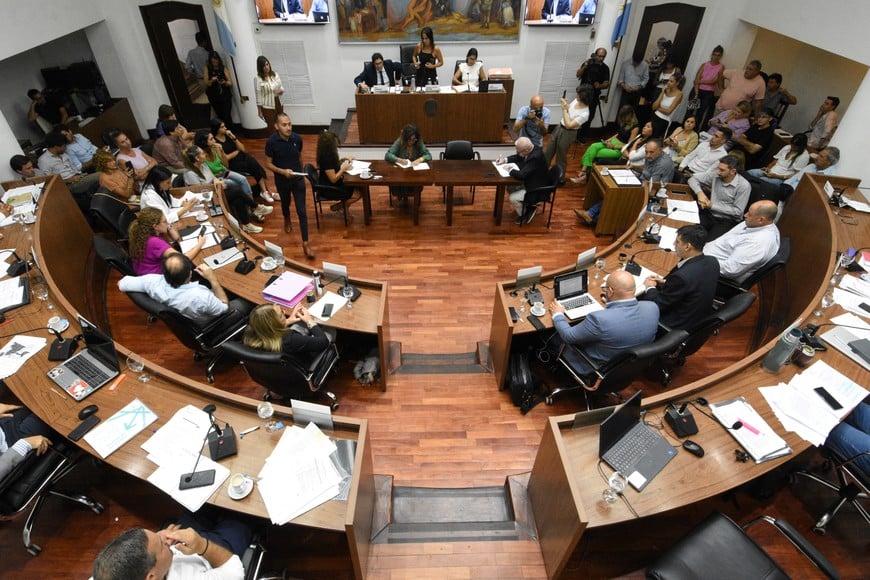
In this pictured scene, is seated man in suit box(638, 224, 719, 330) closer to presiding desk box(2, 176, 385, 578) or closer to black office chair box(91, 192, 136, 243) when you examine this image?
presiding desk box(2, 176, 385, 578)

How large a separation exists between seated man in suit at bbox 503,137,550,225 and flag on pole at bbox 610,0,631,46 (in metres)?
3.95

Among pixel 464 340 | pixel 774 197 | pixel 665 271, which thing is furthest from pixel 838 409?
pixel 774 197

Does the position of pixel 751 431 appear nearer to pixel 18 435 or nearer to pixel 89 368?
pixel 89 368

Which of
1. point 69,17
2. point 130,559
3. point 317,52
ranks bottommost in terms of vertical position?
point 130,559

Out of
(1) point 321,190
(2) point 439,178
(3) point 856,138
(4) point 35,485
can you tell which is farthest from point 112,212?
(3) point 856,138

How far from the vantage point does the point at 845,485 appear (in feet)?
10.6

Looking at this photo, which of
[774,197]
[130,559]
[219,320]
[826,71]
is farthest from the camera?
[826,71]

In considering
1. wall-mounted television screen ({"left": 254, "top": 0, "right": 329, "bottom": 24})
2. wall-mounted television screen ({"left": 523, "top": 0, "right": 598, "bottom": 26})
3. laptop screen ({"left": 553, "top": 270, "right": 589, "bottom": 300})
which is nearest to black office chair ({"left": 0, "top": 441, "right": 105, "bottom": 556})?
laptop screen ({"left": 553, "top": 270, "right": 589, "bottom": 300})

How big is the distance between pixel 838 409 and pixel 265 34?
10066mm

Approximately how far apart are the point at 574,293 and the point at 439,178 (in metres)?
3.05

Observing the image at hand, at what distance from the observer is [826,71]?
8016 mm

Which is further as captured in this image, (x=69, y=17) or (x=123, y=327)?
(x=69, y=17)

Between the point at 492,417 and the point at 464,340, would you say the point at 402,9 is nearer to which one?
the point at 464,340

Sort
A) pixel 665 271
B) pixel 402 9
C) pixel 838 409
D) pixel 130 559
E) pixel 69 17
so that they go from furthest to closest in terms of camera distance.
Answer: pixel 402 9
pixel 69 17
pixel 665 271
pixel 838 409
pixel 130 559
